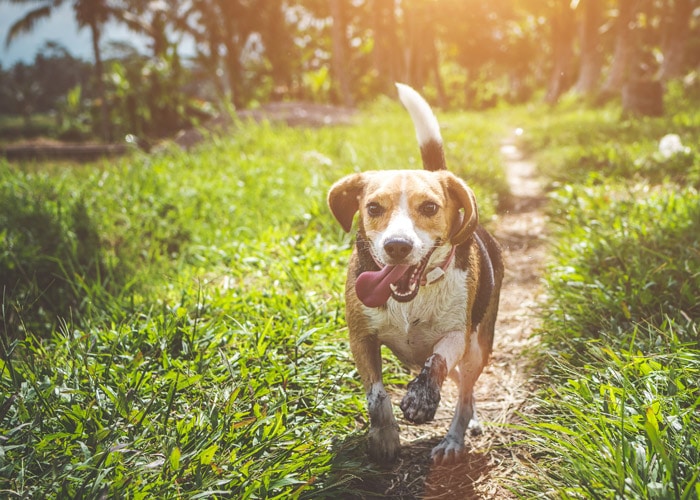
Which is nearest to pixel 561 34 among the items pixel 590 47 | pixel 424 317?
pixel 590 47

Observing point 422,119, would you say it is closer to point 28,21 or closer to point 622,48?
point 622,48

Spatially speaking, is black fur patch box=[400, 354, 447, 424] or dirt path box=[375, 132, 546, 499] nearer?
black fur patch box=[400, 354, 447, 424]

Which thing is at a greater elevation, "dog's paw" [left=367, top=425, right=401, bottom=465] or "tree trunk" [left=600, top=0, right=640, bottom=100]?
"tree trunk" [left=600, top=0, right=640, bottom=100]

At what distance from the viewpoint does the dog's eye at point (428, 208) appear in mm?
2428

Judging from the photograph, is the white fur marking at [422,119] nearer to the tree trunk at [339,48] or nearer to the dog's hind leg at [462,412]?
the dog's hind leg at [462,412]

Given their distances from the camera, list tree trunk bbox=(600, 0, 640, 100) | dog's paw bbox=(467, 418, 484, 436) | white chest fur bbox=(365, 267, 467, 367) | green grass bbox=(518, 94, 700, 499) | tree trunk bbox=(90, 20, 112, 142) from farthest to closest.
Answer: tree trunk bbox=(90, 20, 112, 142), tree trunk bbox=(600, 0, 640, 100), dog's paw bbox=(467, 418, 484, 436), white chest fur bbox=(365, 267, 467, 367), green grass bbox=(518, 94, 700, 499)

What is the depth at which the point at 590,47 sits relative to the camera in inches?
809

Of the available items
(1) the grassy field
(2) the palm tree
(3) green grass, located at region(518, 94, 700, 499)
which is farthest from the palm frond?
(3) green grass, located at region(518, 94, 700, 499)

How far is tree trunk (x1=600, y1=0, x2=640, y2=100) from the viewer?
14.7 m

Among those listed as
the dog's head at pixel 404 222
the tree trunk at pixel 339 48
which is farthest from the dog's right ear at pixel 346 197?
the tree trunk at pixel 339 48

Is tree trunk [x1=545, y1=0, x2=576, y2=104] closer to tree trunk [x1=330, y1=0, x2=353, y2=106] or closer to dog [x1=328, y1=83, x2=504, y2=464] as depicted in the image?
tree trunk [x1=330, y1=0, x2=353, y2=106]

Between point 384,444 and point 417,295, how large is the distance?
667 mm

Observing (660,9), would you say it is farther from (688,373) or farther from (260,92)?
(688,373)

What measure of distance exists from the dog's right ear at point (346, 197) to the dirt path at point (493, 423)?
1.07 metres
